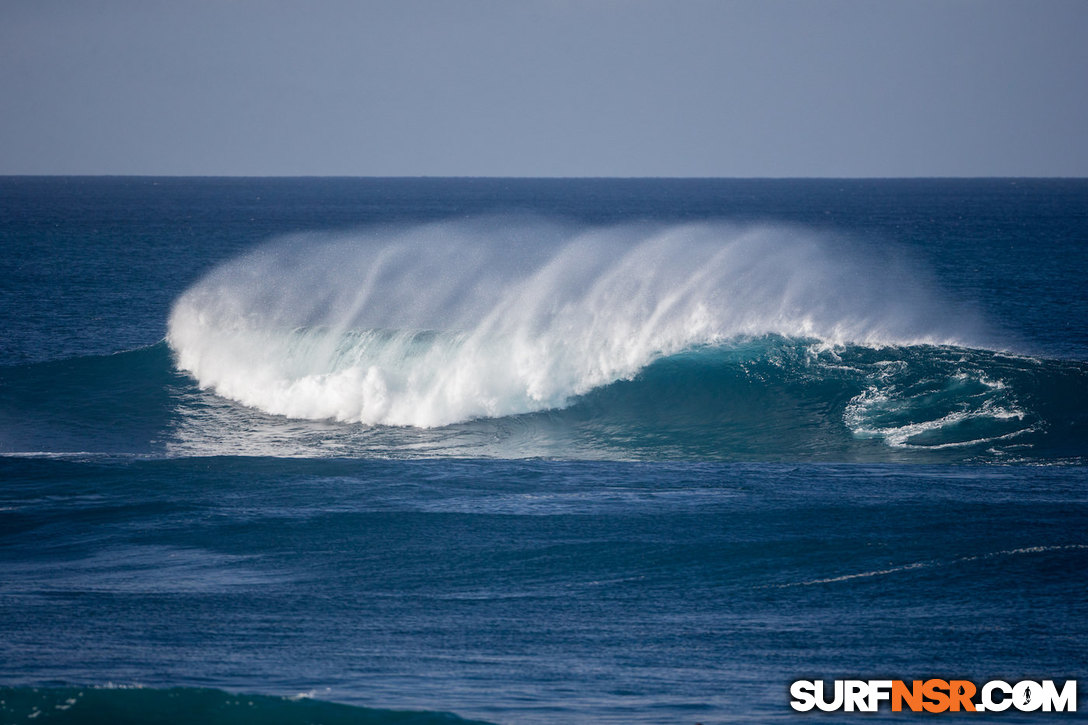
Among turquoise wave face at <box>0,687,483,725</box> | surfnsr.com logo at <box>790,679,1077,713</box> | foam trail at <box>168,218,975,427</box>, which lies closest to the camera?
turquoise wave face at <box>0,687,483,725</box>

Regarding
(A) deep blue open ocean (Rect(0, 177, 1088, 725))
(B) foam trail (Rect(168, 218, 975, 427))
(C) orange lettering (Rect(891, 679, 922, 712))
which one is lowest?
(C) orange lettering (Rect(891, 679, 922, 712))

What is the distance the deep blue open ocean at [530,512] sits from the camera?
813cm

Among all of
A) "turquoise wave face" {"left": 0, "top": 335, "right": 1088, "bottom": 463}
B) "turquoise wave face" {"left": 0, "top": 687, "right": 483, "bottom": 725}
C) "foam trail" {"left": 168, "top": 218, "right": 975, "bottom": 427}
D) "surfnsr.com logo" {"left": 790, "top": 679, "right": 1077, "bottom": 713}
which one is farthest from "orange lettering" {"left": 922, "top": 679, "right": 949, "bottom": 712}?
"foam trail" {"left": 168, "top": 218, "right": 975, "bottom": 427}

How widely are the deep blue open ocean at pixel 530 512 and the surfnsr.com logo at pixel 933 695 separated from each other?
14 centimetres

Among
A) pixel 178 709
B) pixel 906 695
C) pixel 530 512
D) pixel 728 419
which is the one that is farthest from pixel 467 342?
pixel 906 695

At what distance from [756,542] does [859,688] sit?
11.6 ft

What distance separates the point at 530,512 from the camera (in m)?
12.6

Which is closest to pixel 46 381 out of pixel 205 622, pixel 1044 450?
pixel 205 622

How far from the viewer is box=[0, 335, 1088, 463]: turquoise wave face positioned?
54.2ft

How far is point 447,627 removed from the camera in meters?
9.14

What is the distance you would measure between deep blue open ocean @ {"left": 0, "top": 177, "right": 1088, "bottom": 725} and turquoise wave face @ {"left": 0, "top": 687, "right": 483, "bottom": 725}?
23 mm

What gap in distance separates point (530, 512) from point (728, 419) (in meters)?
6.48

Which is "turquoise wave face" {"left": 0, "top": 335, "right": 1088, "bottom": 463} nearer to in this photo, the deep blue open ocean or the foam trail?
the deep blue open ocean

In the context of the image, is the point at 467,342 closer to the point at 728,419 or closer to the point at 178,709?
the point at 728,419
